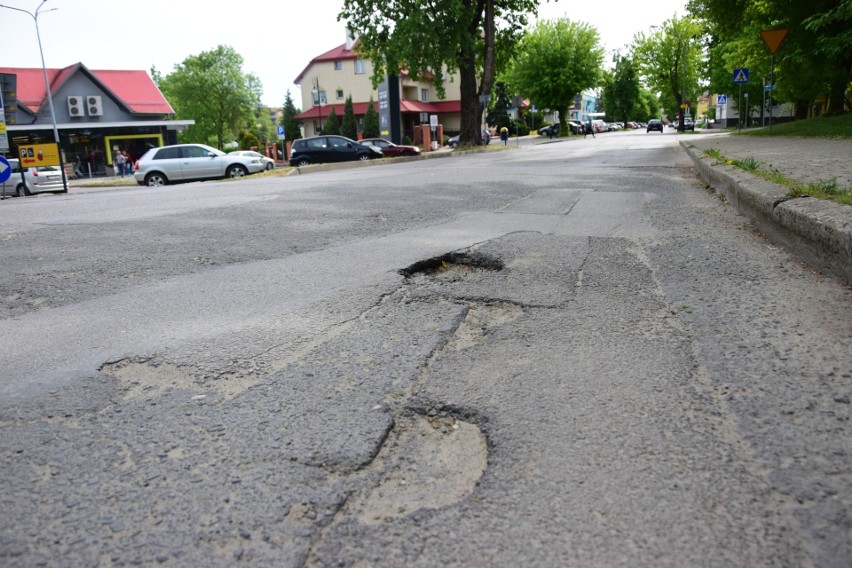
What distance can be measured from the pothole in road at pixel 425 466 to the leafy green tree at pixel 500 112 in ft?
253

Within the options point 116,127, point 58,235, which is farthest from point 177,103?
point 58,235

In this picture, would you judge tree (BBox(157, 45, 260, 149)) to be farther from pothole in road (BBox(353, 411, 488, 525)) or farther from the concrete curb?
pothole in road (BBox(353, 411, 488, 525))

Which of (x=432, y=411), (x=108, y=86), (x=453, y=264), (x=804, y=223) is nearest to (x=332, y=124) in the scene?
Result: (x=108, y=86)

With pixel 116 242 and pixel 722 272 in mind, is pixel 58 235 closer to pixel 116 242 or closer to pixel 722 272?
pixel 116 242

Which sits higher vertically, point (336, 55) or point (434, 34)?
point (336, 55)

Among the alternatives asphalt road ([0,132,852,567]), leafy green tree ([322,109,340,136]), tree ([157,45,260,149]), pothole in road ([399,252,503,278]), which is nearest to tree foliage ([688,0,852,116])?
pothole in road ([399,252,503,278])

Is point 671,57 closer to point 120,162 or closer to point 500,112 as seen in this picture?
point 500,112

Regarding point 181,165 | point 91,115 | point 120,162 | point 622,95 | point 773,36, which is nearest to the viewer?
point 773,36

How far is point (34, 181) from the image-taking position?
2291 centimetres

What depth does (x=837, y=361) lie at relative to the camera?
284cm

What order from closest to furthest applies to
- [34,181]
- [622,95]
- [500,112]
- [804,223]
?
[804,223], [34,181], [500,112], [622,95]

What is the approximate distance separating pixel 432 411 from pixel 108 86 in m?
47.9

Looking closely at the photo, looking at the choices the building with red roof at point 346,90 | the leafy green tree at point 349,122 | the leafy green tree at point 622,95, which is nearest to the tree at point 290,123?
the building with red roof at point 346,90

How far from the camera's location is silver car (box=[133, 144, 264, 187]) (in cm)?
2303
